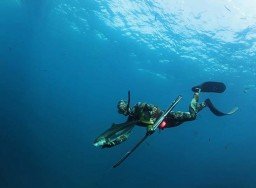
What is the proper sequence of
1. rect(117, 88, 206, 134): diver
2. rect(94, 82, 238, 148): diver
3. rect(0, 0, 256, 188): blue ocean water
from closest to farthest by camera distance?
rect(94, 82, 238, 148): diver < rect(117, 88, 206, 134): diver < rect(0, 0, 256, 188): blue ocean water

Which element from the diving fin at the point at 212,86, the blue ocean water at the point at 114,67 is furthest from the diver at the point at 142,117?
the blue ocean water at the point at 114,67

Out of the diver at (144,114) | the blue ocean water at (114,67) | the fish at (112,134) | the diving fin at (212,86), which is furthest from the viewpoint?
the blue ocean water at (114,67)

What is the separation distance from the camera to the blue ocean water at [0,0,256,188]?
983 inches

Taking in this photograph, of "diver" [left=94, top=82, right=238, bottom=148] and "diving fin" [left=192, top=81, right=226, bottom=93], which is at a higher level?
"diving fin" [left=192, top=81, right=226, bottom=93]

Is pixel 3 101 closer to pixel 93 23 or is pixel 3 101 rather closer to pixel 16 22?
pixel 16 22

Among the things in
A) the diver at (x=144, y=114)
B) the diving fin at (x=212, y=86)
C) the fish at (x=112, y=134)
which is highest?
the diving fin at (x=212, y=86)

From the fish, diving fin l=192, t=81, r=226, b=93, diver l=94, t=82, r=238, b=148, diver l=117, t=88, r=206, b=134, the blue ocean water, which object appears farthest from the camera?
the blue ocean water

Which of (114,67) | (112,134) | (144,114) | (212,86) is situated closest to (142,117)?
(144,114)

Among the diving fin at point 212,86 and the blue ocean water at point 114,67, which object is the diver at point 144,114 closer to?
the diving fin at point 212,86

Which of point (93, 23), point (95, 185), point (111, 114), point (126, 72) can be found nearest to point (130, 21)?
point (93, 23)

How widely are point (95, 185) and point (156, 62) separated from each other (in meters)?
19.6

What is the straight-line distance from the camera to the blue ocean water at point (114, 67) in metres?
25.0

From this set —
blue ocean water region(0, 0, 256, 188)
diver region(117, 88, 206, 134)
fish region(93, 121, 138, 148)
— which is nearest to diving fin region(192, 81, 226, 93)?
diver region(117, 88, 206, 134)

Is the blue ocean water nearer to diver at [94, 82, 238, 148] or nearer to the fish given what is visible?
diver at [94, 82, 238, 148]
